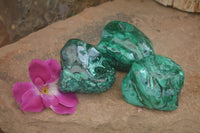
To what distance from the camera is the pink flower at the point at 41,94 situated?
5.01ft

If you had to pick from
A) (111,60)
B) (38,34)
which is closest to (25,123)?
(111,60)

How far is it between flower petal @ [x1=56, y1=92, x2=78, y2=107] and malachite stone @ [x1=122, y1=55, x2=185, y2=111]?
289 mm

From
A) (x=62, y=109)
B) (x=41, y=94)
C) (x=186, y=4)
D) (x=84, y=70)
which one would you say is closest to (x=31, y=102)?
(x=41, y=94)

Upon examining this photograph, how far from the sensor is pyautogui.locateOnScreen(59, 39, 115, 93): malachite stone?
5.12 ft

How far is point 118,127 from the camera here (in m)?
1.55

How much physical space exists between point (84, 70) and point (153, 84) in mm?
402

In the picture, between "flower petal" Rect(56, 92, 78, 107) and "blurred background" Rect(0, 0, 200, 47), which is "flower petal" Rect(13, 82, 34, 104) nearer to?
"flower petal" Rect(56, 92, 78, 107)

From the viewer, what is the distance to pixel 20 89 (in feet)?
5.16

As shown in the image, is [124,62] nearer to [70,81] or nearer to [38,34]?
[70,81]

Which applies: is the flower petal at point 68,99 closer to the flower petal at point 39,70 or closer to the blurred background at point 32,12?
the flower petal at point 39,70

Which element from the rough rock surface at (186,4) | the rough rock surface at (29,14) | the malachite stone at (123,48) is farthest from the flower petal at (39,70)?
the rough rock surface at (186,4)

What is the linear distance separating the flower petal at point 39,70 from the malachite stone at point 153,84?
45 centimetres

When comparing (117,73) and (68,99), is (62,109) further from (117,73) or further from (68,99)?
(117,73)

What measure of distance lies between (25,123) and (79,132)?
31cm
